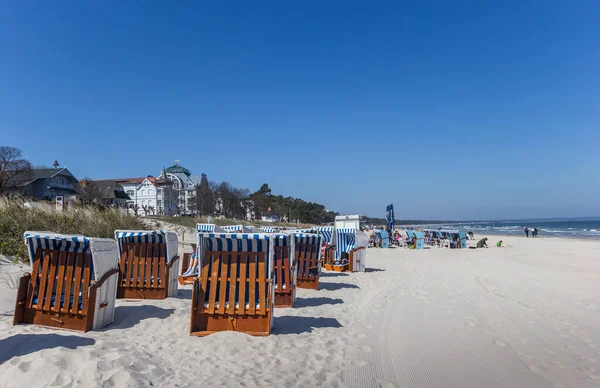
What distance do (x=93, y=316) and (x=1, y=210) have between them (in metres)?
7.94

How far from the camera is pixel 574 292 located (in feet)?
33.4

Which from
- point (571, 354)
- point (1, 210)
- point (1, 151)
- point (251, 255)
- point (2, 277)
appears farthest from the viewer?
point (1, 151)

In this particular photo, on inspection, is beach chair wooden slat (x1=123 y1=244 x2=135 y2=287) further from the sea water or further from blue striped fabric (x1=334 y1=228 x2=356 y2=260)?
the sea water

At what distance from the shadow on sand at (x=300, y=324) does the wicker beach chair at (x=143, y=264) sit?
256cm

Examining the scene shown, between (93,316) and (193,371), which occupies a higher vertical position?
(93,316)

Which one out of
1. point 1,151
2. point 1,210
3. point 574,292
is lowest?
point 574,292

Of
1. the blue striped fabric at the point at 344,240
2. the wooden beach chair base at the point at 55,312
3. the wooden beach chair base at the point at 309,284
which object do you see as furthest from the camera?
the blue striped fabric at the point at 344,240

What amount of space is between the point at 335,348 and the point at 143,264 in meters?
4.29

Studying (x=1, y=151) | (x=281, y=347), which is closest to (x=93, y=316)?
(x=281, y=347)

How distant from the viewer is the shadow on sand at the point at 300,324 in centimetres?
593

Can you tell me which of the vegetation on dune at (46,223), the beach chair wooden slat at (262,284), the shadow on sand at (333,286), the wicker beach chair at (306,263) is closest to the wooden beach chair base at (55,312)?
the beach chair wooden slat at (262,284)

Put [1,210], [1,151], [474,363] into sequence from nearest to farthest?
[474,363], [1,210], [1,151]

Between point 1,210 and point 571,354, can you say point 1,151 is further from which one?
point 571,354

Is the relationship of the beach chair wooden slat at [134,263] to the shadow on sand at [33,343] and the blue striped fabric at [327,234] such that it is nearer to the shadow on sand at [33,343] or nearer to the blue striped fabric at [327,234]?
the shadow on sand at [33,343]
